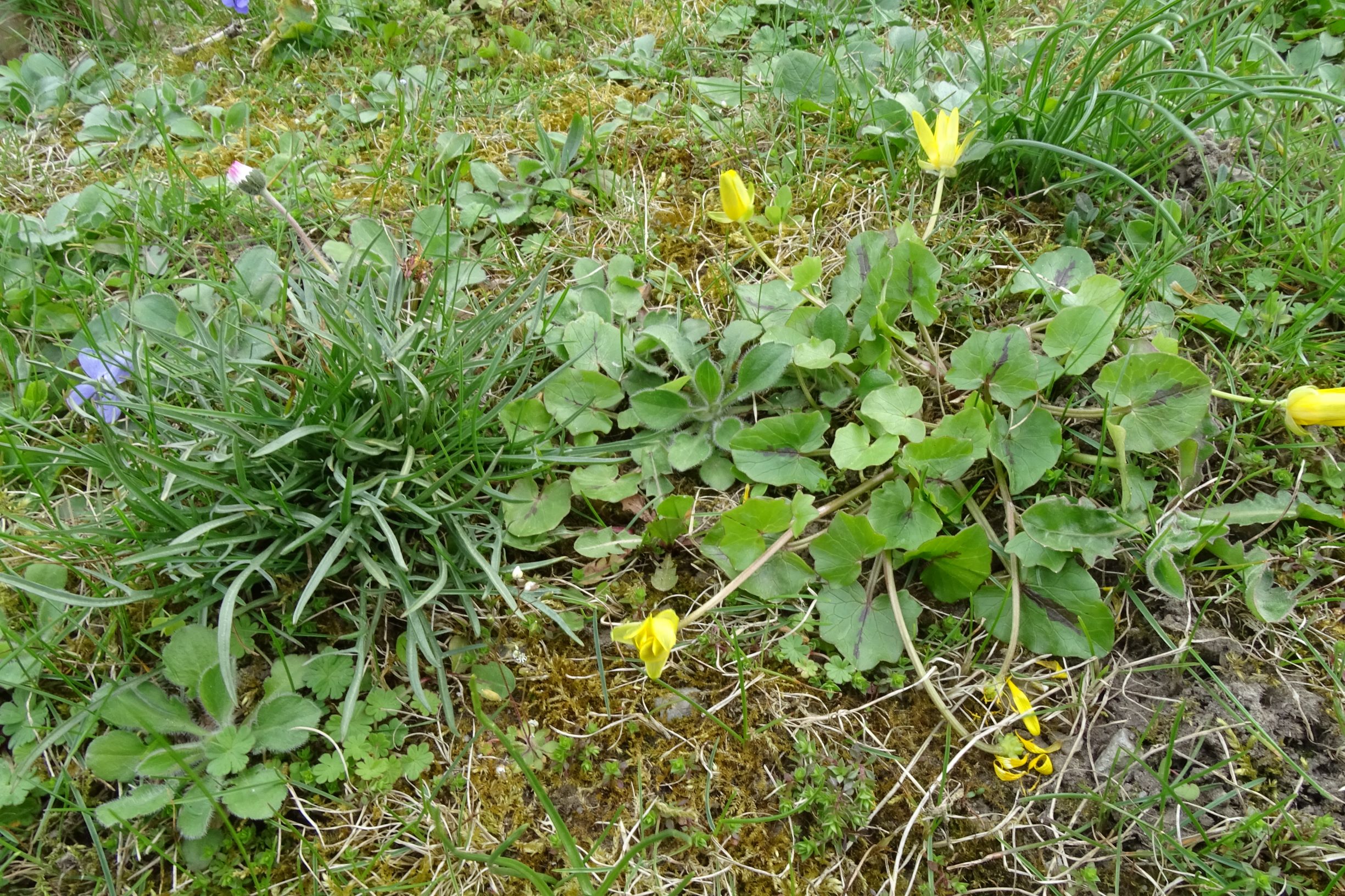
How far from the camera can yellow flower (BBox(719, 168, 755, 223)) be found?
65.9 inches

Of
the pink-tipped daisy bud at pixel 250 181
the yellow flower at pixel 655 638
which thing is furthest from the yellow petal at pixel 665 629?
the pink-tipped daisy bud at pixel 250 181

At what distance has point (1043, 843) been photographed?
123 cm

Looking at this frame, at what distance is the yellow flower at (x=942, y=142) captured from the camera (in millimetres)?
1722

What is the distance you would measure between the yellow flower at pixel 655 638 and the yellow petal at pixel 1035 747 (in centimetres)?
61

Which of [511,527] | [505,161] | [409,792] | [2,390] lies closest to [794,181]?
[505,161]

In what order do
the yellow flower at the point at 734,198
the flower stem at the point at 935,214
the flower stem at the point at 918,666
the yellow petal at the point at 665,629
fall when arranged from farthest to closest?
1. the flower stem at the point at 935,214
2. the yellow flower at the point at 734,198
3. the flower stem at the point at 918,666
4. the yellow petal at the point at 665,629

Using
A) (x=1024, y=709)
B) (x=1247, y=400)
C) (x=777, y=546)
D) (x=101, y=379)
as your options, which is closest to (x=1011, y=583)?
(x=1024, y=709)

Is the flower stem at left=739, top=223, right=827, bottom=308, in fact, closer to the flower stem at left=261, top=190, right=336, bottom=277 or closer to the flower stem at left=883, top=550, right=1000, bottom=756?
the flower stem at left=883, top=550, right=1000, bottom=756

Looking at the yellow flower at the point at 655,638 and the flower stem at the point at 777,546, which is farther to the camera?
the flower stem at the point at 777,546

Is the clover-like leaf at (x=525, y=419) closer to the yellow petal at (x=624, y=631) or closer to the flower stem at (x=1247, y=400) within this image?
the yellow petal at (x=624, y=631)

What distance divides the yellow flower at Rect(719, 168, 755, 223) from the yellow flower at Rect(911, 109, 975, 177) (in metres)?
0.39

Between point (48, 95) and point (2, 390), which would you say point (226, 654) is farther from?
point (48, 95)

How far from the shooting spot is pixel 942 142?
1756mm

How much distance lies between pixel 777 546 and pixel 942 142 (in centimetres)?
98
